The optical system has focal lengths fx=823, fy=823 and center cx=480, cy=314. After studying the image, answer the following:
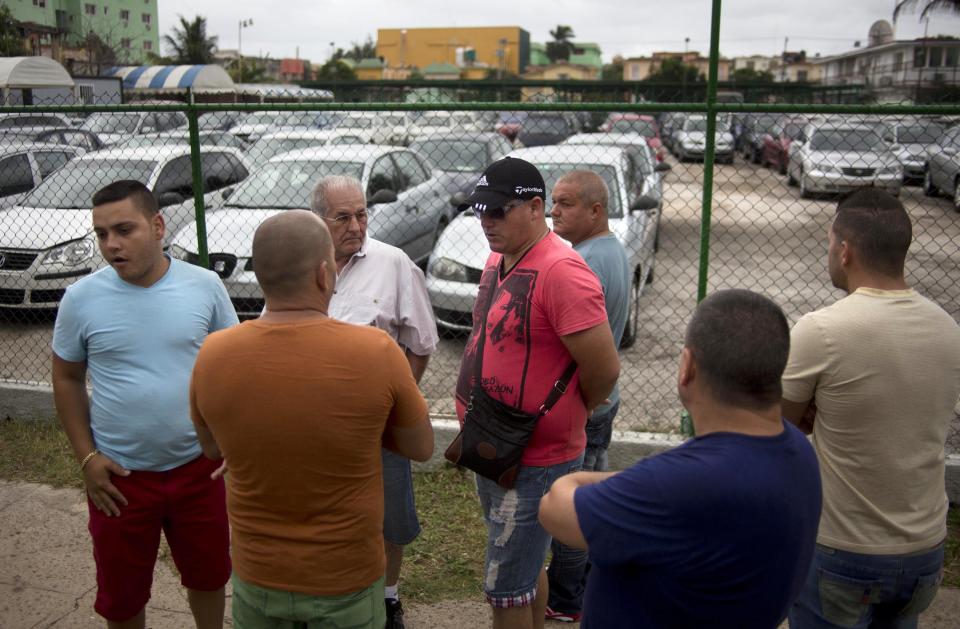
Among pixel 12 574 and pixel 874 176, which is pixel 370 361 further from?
pixel 874 176

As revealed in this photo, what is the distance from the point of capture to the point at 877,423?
2250mm

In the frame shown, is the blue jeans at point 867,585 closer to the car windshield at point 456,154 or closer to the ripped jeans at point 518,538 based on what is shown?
the ripped jeans at point 518,538

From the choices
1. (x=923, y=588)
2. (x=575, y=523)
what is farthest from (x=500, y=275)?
(x=923, y=588)

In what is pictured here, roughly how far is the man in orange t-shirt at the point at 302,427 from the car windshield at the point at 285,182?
6569mm

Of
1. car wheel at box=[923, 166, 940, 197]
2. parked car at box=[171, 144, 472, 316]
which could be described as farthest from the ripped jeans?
car wheel at box=[923, 166, 940, 197]

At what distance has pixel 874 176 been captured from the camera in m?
14.4

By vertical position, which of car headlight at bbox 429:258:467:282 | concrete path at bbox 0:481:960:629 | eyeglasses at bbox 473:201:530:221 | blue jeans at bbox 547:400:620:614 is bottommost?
concrete path at bbox 0:481:960:629

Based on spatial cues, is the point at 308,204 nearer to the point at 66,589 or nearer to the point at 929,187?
the point at 66,589

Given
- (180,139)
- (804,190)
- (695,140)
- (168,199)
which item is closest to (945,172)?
(804,190)

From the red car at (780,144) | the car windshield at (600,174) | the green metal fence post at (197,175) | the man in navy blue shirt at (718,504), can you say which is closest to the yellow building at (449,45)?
the red car at (780,144)

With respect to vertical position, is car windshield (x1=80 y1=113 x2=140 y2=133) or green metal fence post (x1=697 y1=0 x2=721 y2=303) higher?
car windshield (x1=80 y1=113 x2=140 y2=133)

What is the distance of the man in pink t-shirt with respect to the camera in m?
2.70

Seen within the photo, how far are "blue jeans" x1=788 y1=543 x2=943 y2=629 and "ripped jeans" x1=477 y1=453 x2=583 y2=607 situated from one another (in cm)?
87

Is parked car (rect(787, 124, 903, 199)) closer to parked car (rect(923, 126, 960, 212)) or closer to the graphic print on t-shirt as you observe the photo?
parked car (rect(923, 126, 960, 212))
